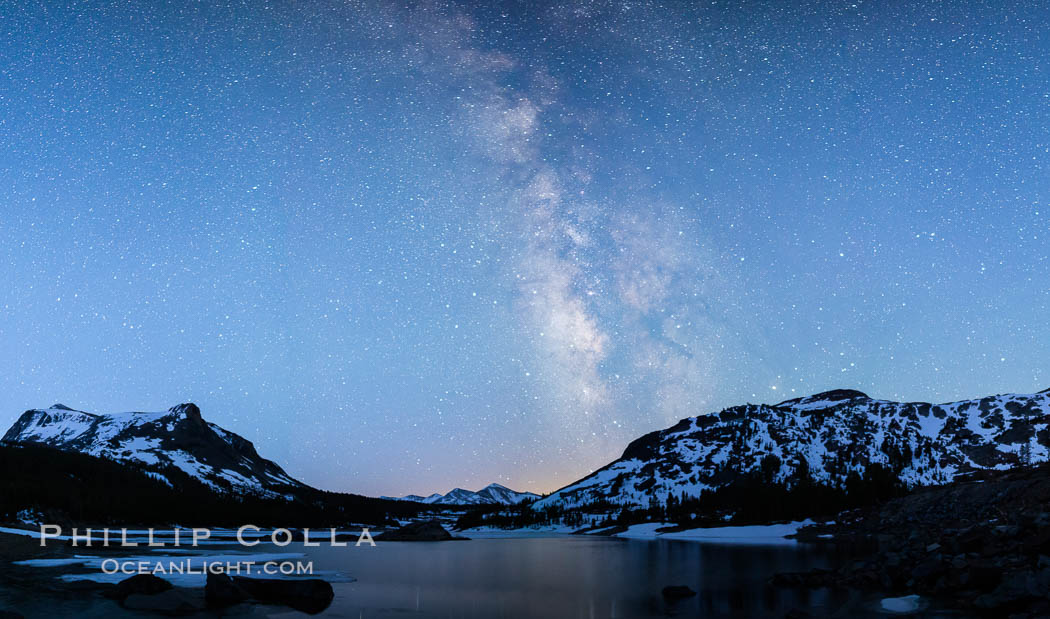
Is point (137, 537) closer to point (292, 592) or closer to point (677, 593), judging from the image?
point (292, 592)

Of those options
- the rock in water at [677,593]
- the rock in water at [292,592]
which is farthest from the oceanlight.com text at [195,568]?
the rock in water at [677,593]

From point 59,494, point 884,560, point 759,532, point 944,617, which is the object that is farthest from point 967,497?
point 59,494

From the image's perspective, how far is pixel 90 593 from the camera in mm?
40531

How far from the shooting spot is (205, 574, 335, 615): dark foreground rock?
37562mm

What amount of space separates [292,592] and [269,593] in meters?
1.61

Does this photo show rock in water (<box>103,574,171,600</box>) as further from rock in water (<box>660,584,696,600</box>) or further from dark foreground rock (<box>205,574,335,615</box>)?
rock in water (<box>660,584,696,600</box>)

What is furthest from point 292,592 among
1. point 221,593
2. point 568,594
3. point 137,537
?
point 137,537

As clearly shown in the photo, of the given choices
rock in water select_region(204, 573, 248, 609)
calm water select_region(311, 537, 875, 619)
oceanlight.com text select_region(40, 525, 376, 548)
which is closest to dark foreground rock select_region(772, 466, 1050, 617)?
calm water select_region(311, 537, 875, 619)

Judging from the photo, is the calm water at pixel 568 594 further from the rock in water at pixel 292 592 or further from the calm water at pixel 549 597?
the rock in water at pixel 292 592

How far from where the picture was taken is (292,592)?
130ft

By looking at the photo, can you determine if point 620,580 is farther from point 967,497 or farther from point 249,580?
point 967,497

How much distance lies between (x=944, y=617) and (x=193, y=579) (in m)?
50.1

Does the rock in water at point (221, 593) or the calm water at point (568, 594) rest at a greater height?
the rock in water at point (221, 593)

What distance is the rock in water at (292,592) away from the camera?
38500 mm
